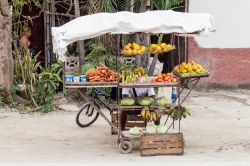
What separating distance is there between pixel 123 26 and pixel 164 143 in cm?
191

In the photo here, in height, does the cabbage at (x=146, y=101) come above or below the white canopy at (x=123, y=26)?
below

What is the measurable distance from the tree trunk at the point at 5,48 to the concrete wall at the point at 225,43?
4.92 m

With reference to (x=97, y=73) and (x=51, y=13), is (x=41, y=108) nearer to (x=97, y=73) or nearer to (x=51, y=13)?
(x=51, y=13)

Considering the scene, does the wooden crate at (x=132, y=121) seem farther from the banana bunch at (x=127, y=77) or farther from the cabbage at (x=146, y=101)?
the banana bunch at (x=127, y=77)

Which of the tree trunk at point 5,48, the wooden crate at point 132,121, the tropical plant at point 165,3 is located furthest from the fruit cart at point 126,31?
the tropical plant at point 165,3

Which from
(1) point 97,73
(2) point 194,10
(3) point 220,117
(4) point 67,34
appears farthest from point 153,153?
(2) point 194,10

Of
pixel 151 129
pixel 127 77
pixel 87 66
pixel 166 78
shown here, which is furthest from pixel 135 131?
pixel 87 66

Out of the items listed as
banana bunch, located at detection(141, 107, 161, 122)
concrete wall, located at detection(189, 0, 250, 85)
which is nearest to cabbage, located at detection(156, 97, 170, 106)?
banana bunch, located at detection(141, 107, 161, 122)

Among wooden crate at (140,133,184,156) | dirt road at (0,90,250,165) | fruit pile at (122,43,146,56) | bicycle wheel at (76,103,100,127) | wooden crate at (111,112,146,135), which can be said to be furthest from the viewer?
bicycle wheel at (76,103,100,127)

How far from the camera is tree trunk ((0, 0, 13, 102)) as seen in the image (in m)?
11.6

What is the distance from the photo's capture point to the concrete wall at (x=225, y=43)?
14.2 meters

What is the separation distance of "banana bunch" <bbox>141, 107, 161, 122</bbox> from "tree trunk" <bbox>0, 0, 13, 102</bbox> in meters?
4.23

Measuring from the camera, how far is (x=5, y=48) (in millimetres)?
11719

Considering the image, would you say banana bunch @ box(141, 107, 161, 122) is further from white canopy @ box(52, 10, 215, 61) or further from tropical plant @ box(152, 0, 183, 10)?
tropical plant @ box(152, 0, 183, 10)
